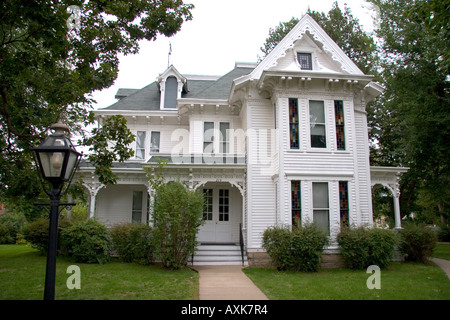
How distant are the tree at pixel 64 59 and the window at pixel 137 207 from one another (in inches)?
310

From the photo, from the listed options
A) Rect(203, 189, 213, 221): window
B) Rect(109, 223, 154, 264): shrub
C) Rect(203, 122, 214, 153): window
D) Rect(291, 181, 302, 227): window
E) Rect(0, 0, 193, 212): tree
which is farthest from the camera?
Rect(203, 122, 214, 153): window

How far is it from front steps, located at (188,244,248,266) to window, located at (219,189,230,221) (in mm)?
1671

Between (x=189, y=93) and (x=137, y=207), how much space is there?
734 centimetres

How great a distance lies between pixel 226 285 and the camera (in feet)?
30.9

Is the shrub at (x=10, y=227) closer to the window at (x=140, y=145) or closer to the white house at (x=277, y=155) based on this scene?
the white house at (x=277, y=155)

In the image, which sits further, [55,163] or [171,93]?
[171,93]

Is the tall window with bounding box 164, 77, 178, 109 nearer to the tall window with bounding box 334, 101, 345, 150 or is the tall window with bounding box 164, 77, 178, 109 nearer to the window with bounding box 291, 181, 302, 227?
the window with bounding box 291, 181, 302, 227

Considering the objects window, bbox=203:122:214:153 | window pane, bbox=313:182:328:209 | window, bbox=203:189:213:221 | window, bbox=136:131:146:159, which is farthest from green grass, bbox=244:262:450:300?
window, bbox=136:131:146:159

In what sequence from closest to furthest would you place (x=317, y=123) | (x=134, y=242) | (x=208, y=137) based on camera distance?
(x=134, y=242) → (x=317, y=123) → (x=208, y=137)

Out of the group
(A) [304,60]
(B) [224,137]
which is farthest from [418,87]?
(B) [224,137]

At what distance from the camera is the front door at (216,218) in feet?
52.0

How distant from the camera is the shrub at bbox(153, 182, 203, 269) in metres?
11.8

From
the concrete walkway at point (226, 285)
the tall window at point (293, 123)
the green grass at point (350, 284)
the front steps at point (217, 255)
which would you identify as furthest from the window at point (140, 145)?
the green grass at point (350, 284)

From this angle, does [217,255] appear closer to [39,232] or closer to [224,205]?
[224,205]
